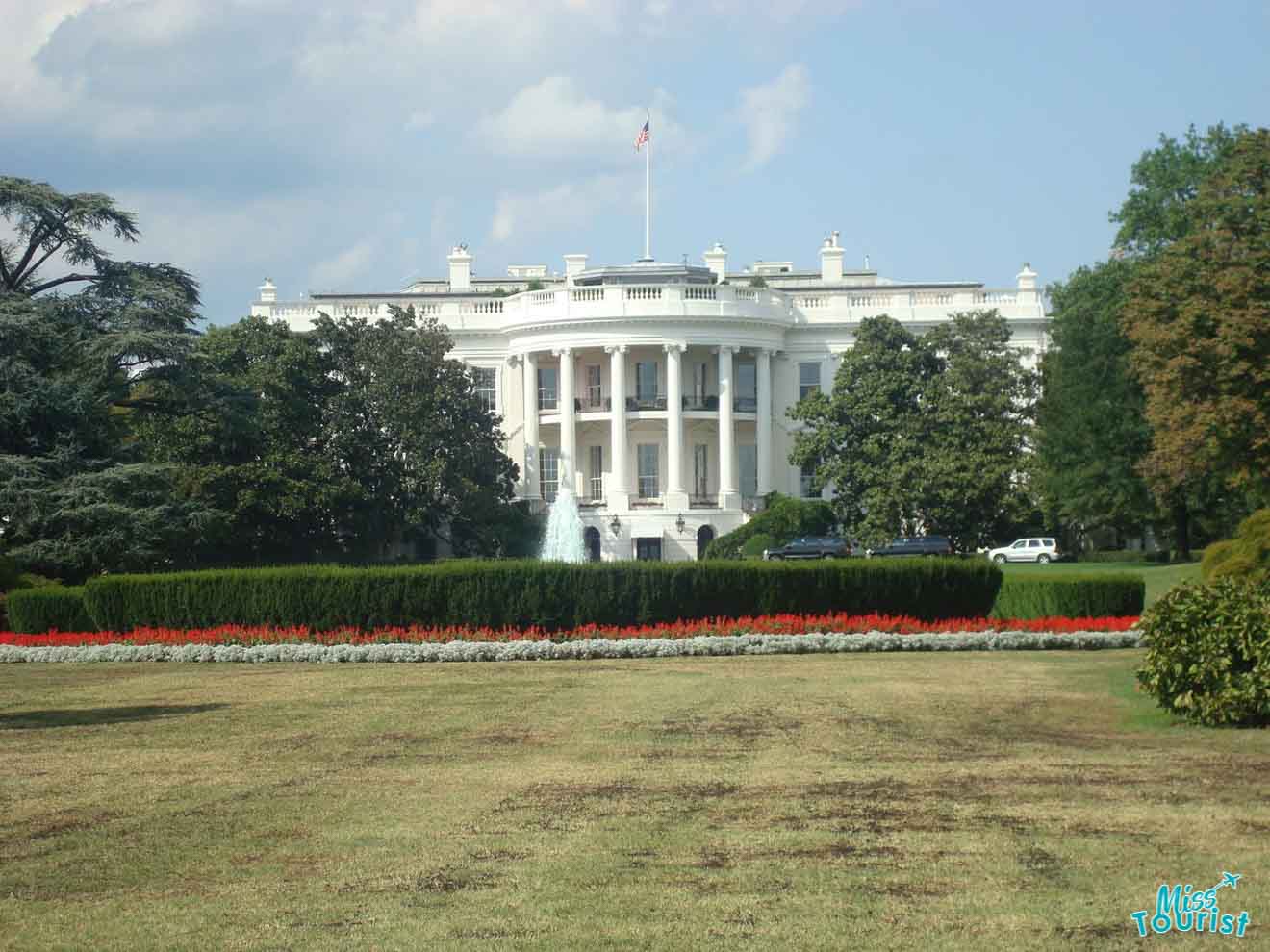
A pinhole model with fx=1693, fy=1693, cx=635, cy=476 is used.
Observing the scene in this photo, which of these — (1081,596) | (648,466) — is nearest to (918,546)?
(648,466)

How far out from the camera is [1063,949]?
7.70 metres

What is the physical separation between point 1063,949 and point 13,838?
21.1 ft

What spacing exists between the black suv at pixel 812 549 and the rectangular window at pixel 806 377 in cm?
1783

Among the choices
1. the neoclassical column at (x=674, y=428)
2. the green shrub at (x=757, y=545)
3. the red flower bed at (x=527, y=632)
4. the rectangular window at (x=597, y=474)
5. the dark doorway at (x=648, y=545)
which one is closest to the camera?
the red flower bed at (x=527, y=632)

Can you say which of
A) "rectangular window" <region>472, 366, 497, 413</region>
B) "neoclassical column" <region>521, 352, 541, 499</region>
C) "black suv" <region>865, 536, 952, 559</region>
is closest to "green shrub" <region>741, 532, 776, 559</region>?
"black suv" <region>865, 536, 952, 559</region>

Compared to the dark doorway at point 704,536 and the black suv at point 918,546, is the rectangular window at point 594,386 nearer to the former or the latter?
the dark doorway at point 704,536

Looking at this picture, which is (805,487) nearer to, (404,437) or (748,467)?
(748,467)

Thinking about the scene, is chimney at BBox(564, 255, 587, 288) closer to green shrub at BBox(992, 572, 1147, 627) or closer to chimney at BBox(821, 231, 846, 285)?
chimney at BBox(821, 231, 846, 285)

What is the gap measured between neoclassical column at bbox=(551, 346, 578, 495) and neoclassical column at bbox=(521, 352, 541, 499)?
136cm

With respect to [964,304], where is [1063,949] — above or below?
below

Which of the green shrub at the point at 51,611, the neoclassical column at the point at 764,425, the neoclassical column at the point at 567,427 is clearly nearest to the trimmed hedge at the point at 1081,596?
the green shrub at the point at 51,611

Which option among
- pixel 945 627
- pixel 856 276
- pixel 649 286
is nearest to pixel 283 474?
pixel 649 286

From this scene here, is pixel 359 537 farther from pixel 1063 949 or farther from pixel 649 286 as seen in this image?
pixel 1063 949

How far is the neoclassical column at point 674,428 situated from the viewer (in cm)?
7225
